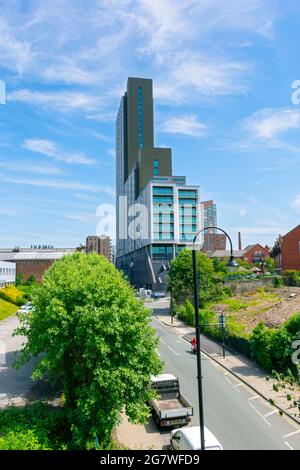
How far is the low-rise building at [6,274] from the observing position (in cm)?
7118

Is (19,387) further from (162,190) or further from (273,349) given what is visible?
(162,190)

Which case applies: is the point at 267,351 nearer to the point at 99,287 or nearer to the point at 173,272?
the point at 99,287

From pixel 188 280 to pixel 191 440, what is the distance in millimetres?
40213

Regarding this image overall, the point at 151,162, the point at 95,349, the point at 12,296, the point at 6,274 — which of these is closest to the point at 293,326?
the point at 95,349

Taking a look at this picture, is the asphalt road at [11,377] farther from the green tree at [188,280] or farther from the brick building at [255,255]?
the brick building at [255,255]

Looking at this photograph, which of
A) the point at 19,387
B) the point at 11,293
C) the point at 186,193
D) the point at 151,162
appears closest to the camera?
the point at 19,387

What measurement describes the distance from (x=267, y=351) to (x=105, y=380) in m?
15.8

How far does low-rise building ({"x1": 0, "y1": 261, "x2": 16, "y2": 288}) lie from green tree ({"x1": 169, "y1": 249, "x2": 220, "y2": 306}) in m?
35.7

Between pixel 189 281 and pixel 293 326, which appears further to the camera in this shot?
pixel 189 281

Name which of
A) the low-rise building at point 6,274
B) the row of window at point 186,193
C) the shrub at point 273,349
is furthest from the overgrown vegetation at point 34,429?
the row of window at point 186,193

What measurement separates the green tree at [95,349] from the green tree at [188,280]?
37.2 m

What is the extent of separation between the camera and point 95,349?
14.7 m

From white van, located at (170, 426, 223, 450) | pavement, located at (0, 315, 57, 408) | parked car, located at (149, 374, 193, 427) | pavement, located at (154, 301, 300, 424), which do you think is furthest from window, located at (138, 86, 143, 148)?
white van, located at (170, 426, 223, 450)
